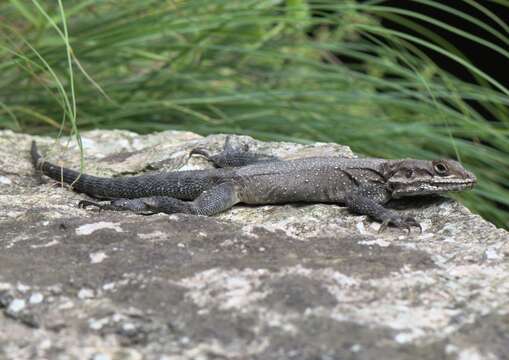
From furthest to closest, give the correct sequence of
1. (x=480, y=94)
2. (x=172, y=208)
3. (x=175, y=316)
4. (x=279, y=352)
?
(x=480, y=94) → (x=172, y=208) → (x=175, y=316) → (x=279, y=352)

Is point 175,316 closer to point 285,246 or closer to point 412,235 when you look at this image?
point 285,246

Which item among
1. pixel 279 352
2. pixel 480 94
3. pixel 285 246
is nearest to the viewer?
pixel 279 352

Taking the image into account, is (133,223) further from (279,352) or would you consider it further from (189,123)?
(189,123)

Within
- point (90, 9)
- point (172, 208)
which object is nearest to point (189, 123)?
point (90, 9)

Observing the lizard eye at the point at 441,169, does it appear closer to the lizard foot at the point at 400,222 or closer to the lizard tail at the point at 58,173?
the lizard foot at the point at 400,222

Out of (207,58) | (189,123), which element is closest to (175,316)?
(189,123)

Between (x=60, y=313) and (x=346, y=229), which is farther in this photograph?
(x=346, y=229)

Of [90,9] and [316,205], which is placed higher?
[90,9]
